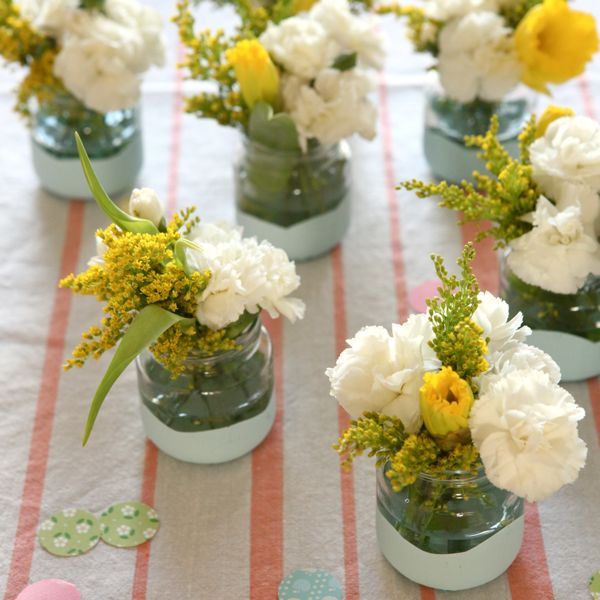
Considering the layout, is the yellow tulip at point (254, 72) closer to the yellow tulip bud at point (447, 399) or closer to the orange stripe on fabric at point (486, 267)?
the orange stripe on fabric at point (486, 267)

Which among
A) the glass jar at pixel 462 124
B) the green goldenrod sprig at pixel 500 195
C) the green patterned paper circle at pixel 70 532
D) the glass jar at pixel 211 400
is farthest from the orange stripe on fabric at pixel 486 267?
the green patterned paper circle at pixel 70 532

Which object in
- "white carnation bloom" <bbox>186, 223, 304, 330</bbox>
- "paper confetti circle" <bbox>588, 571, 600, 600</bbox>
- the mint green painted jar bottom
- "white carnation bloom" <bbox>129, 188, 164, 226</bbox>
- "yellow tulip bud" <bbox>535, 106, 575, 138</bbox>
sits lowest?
"paper confetti circle" <bbox>588, 571, 600, 600</bbox>

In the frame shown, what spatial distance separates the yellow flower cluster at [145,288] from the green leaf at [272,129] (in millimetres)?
275

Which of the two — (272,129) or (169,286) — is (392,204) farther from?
(169,286)

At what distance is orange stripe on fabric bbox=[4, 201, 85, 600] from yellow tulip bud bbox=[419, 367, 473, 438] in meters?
0.44

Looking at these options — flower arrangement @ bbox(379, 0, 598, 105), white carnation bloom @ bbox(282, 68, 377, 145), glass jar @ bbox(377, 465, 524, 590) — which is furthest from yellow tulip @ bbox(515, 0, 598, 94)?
glass jar @ bbox(377, 465, 524, 590)

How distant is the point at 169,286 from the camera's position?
3.18 feet

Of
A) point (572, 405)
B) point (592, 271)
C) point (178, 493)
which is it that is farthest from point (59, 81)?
point (572, 405)

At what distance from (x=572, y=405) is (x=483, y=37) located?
24.7 inches

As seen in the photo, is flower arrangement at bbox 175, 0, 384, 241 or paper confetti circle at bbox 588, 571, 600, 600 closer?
paper confetti circle at bbox 588, 571, 600, 600

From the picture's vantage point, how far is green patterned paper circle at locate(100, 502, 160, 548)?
42.0 inches

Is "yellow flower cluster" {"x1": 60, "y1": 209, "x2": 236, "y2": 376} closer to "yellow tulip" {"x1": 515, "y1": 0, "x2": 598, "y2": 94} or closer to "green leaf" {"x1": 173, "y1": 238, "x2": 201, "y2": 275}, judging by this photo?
"green leaf" {"x1": 173, "y1": 238, "x2": 201, "y2": 275}

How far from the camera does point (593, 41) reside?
1283 mm

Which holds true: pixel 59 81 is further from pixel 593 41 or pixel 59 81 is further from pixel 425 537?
pixel 425 537
